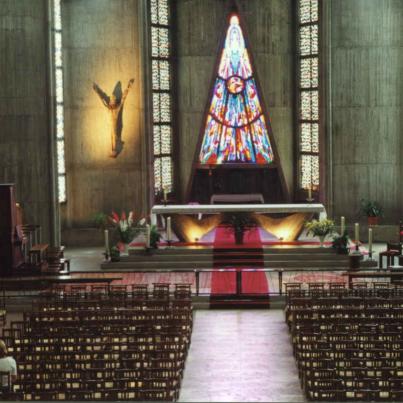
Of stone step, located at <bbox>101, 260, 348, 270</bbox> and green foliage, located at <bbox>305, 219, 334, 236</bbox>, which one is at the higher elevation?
green foliage, located at <bbox>305, 219, 334, 236</bbox>

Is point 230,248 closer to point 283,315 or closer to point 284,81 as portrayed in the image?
point 283,315

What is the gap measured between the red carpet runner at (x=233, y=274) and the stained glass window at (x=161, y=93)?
163 inches

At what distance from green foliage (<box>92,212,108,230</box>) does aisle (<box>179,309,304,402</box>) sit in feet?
27.0

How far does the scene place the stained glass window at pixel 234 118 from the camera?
94.4 ft

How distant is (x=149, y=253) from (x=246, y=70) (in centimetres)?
846

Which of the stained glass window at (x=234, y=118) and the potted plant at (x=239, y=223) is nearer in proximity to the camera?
the potted plant at (x=239, y=223)

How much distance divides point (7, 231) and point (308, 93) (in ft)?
39.6

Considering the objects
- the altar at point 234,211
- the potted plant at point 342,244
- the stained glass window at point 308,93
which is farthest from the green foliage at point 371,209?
the potted plant at point 342,244

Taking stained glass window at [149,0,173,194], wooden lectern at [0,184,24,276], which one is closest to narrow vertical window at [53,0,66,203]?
stained glass window at [149,0,173,194]

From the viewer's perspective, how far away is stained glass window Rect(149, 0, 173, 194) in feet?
93.6

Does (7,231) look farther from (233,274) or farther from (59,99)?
(59,99)

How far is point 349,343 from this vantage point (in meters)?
13.0

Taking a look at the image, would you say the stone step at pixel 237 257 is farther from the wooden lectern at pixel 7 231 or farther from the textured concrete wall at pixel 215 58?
the textured concrete wall at pixel 215 58

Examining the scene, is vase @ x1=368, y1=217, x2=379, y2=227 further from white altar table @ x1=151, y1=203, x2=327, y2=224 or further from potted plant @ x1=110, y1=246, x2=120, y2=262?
potted plant @ x1=110, y1=246, x2=120, y2=262
